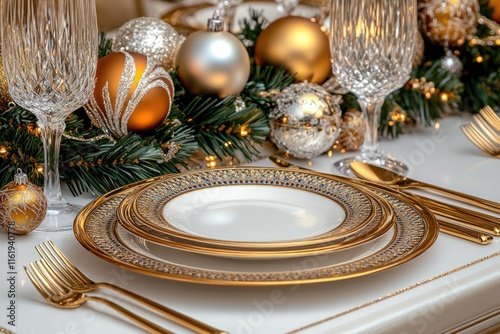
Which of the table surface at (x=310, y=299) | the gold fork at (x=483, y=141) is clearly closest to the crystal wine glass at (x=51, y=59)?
the table surface at (x=310, y=299)

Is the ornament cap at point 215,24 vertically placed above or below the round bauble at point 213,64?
above

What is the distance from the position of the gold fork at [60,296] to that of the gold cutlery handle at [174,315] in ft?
0.04

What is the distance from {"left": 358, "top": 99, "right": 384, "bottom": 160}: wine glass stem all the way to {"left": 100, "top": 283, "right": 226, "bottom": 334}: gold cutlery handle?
432mm

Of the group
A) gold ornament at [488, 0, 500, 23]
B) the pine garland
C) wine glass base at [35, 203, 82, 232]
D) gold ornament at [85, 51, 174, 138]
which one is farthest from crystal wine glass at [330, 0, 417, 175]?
gold ornament at [488, 0, 500, 23]

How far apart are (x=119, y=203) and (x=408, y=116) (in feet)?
1.62

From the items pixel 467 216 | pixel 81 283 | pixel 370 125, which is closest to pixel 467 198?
pixel 467 216

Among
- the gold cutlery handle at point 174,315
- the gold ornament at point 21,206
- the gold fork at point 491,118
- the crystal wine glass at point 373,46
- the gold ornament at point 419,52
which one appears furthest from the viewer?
the gold ornament at point 419,52

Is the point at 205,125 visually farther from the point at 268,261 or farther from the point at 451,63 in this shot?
the point at 451,63

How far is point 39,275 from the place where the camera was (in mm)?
559

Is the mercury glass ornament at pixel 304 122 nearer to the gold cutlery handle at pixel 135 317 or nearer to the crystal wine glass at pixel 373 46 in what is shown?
the crystal wine glass at pixel 373 46

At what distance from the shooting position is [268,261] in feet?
1.88

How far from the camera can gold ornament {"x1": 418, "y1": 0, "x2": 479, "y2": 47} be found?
1093mm

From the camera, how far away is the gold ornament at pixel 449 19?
1093 mm

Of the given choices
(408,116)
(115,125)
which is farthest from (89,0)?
(408,116)
